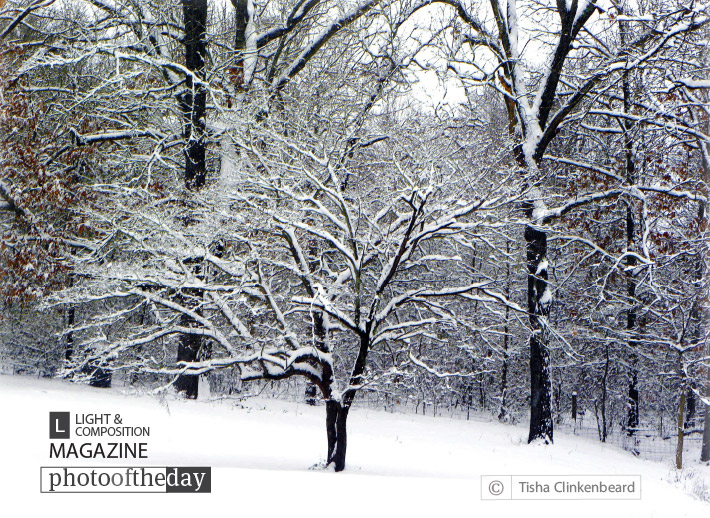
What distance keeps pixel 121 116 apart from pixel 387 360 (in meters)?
12.7

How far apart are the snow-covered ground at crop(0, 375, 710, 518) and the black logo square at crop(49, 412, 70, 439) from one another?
0.15 metres

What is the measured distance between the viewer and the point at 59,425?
8.69 metres

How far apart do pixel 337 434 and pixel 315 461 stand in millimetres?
1115

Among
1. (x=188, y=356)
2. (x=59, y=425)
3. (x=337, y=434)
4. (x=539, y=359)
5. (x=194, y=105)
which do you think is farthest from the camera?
(x=539, y=359)

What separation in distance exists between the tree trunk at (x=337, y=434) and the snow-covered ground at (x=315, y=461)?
0.34 m

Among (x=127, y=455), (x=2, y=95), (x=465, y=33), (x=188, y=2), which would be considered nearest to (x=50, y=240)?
(x=2, y=95)

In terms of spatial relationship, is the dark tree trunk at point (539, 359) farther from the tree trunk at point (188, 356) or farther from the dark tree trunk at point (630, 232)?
the tree trunk at point (188, 356)

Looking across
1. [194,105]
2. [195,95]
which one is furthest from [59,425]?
[195,95]

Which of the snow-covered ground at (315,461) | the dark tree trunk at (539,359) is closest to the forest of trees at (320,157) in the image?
the dark tree trunk at (539,359)

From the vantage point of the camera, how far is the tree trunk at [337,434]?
779 cm

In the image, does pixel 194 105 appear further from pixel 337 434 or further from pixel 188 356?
pixel 337 434

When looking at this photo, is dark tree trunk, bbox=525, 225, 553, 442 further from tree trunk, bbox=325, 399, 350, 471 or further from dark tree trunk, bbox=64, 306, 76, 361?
dark tree trunk, bbox=64, 306, 76, 361

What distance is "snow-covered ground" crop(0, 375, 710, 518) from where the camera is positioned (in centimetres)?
530

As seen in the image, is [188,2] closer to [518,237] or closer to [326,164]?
[326,164]
